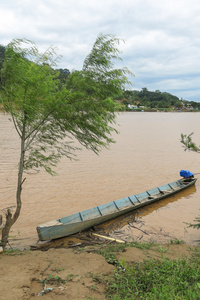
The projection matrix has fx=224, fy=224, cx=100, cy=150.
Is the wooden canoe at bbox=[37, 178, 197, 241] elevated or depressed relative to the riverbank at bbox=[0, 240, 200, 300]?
depressed

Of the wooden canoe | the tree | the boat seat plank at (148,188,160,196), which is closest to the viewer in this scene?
the tree

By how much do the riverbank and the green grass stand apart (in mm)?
230

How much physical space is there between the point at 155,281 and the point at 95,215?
475 cm

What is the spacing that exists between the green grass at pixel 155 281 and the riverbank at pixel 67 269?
230mm

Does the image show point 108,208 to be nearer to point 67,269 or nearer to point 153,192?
point 153,192

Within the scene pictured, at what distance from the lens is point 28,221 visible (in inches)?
367

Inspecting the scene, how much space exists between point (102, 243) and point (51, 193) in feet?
18.3

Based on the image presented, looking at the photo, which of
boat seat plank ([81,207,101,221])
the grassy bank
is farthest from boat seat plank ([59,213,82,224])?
the grassy bank

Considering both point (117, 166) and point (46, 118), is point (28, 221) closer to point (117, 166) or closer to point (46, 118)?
point (46, 118)

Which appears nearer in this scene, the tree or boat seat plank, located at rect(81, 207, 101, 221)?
the tree

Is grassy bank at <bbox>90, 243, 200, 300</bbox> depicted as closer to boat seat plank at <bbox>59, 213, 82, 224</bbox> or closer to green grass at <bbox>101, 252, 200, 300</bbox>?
green grass at <bbox>101, 252, 200, 300</bbox>

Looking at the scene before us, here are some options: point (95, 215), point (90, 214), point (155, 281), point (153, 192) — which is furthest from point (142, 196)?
point (155, 281)

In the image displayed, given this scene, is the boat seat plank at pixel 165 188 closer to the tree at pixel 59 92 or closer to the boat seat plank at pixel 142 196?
the boat seat plank at pixel 142 196

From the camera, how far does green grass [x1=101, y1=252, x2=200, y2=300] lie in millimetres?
4059
